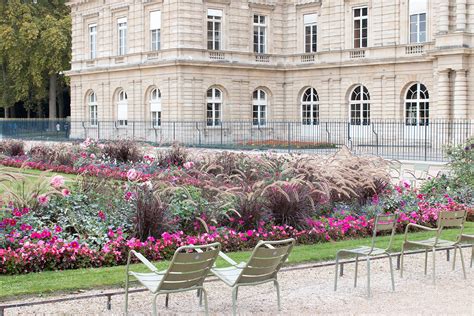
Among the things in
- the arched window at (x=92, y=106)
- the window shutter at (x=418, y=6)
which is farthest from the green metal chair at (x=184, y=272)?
the arched window at (x=92, y=106)

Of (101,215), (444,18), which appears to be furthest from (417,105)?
(101,215)

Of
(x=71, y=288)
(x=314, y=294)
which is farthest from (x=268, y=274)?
(x=71, y=288)

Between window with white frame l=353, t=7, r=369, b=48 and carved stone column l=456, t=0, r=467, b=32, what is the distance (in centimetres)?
585

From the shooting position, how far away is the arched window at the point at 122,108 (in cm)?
4312

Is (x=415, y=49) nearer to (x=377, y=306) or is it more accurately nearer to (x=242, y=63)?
(x=242, y=63)

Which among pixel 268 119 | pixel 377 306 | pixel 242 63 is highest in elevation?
pixel 242 63

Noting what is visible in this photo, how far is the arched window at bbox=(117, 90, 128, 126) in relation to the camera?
4312 cm

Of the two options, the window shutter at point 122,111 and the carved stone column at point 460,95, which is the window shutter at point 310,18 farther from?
the window shutter at point 122,111

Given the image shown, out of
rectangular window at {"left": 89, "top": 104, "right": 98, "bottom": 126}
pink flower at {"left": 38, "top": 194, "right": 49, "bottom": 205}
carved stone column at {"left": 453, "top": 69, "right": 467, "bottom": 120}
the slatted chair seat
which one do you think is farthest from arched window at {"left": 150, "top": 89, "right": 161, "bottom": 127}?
the slatted chair seat

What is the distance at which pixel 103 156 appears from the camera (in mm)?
24094

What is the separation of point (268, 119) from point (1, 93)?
86.0 ft

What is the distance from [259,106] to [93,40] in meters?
11.5

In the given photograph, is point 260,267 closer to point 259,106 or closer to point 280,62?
point 259,106

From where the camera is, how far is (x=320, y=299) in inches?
360
